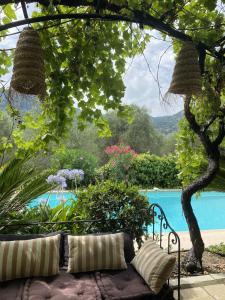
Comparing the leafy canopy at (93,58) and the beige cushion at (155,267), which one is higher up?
the leafy canopy at (93,58)

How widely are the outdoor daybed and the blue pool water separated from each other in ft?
16.5

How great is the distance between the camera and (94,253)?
2.92m

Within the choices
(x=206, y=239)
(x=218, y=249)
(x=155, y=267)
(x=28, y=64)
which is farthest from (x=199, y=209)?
(x=28, y=64)

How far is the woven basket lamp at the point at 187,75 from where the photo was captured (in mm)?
2012

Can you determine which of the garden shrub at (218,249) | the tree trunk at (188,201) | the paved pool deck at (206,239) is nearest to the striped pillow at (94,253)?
the tree trunk at (188,201)

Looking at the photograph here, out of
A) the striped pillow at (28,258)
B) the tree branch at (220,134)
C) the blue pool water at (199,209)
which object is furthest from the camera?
the blue pool water at (199,209)

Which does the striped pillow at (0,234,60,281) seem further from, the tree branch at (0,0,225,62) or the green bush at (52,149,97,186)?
the green bush at (52,149,97,186)

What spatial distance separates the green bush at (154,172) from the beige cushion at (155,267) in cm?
981

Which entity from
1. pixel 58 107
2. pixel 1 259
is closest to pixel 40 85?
pixel 58 107

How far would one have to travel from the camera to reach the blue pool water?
8.70 meters

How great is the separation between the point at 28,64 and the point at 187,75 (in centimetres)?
97

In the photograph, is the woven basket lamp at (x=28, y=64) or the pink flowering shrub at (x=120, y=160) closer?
the woven basket lamp at (x=28, y=64)

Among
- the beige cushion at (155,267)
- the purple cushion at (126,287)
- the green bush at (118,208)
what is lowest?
the purple cushion at (126,287)

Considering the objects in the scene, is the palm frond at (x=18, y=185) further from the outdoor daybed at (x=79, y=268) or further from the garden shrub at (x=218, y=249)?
the garden shrub at (x=218, y=249)
